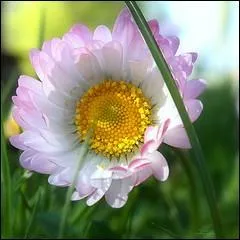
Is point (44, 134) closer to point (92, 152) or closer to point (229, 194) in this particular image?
point (92, 152)

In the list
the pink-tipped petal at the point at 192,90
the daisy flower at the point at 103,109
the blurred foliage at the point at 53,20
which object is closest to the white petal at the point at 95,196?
the daisy flower at the point at 103,109

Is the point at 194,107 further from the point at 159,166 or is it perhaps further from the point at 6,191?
the point at 6,191

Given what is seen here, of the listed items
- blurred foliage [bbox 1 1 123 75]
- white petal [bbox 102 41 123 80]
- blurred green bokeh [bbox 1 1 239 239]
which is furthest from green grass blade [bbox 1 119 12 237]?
blurred foliage [bbox 1 1 123 75]

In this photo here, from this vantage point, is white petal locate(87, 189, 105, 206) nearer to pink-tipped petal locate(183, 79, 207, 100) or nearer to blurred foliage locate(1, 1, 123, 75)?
pink-tipped petal locate(183, 79, 207, 100)

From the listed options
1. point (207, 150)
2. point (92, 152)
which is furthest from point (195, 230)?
point (207, 150)

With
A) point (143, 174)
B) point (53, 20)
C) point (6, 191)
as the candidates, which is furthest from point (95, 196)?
point (53, 20)

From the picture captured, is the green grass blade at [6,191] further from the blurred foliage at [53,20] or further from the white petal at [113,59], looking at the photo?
the blurred foliage at [53,20]
